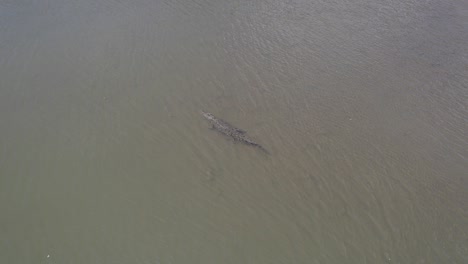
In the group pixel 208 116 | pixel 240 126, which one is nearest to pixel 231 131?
pixel 240 126

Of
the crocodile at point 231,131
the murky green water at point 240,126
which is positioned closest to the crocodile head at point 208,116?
the crocodile at point 231,131

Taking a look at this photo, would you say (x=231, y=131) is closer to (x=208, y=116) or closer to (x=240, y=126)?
(x=240, y=126)

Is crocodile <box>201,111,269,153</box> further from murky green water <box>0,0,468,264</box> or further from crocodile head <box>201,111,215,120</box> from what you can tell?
murky green water <box>0,0,468,264</box>

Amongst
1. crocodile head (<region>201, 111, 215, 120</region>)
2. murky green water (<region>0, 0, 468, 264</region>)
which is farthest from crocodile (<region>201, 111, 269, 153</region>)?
murky green water (<region>0, 0, 468, 264</region>)

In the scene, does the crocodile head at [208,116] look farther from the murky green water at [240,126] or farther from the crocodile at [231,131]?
the murky green water at [240,126]

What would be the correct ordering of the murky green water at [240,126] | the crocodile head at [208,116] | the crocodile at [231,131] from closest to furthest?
the murky green water at [240,126] < the crocodile at [231,131] < the crocodile head at [208,116]
